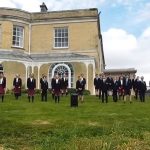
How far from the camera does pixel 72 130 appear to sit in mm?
13773

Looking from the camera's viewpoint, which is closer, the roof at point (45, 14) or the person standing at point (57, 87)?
the person standing at point (57, 87)

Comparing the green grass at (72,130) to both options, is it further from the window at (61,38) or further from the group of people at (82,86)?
the window at (61,38)

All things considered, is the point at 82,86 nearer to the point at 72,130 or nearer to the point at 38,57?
the point at 72,130

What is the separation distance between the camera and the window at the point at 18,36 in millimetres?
43219

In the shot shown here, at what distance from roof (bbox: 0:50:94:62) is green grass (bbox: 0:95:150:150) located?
20050mm

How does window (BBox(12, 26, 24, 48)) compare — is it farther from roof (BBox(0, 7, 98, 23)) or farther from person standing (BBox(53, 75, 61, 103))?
person standing (BBox(53, 75, 61, 103))

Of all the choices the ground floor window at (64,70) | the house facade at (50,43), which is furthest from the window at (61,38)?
the ground floor window at (64,70)

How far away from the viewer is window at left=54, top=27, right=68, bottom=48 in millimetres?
43969

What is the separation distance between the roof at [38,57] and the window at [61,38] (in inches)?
55.3

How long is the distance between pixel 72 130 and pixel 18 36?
101ft

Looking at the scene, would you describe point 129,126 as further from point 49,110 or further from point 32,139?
point 49,110

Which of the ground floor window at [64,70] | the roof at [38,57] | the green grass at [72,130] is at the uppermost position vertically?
the roof at [38,57]

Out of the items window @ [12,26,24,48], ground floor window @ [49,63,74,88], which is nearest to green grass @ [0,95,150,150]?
ground floor window @ [49,63,74,88]

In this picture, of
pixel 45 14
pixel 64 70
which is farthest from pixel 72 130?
pixel 45 14
